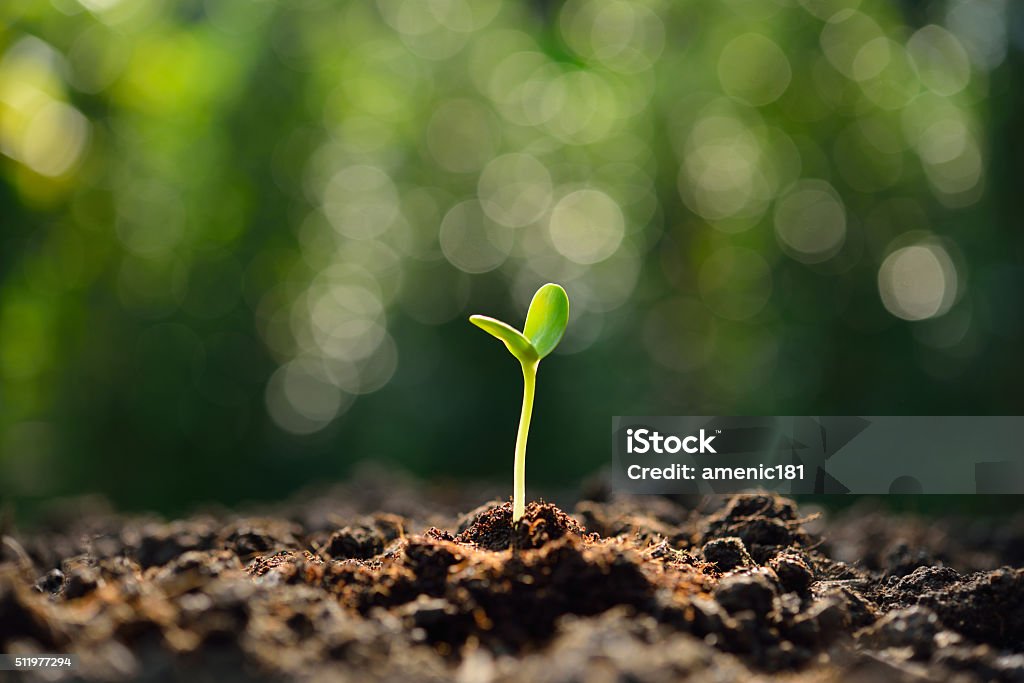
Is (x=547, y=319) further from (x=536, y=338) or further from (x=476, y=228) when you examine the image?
(x=476, y=228)

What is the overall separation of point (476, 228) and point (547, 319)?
15.5 ft

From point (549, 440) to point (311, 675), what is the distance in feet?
15.4

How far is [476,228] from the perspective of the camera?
605cm

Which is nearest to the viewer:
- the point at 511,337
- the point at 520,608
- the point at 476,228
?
the point at 520,608

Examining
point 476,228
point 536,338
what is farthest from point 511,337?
point 476,228

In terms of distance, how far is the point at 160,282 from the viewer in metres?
5.45

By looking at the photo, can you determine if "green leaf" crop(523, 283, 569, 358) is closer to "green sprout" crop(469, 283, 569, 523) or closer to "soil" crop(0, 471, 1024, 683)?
"green sprout" crop(469, 283, 569, 523)

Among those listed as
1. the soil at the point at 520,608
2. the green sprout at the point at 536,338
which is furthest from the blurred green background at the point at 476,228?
the green sprout at the point at 536,338

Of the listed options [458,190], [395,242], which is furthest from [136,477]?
[458,190]

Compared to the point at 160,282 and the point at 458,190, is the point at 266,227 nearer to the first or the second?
the point at 160,282

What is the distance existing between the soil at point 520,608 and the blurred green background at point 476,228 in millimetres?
3676

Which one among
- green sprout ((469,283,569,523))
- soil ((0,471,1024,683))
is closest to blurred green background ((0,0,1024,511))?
soil ((0,471,1024,683))

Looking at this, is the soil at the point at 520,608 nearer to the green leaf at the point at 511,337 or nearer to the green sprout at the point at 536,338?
the green sprout at the point at 536,338

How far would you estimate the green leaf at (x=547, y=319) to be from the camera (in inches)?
54.0
